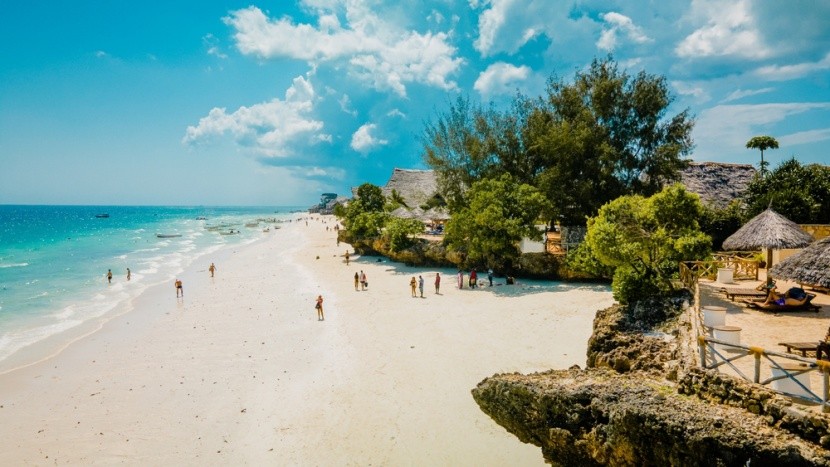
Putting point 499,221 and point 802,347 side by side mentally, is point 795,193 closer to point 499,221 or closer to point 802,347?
point 499,221

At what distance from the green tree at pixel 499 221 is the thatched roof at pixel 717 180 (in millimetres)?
11965

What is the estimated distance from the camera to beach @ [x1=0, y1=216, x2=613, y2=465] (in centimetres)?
991

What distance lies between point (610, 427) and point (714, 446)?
154 centimetres

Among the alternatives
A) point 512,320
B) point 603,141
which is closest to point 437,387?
point 512,320

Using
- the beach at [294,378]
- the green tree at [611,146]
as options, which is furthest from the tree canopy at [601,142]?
the beach at [294,378]

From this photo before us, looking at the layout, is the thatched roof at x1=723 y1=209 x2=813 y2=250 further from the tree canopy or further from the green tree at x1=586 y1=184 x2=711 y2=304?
the tree canopy

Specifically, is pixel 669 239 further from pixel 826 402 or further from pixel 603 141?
pixel 603 141

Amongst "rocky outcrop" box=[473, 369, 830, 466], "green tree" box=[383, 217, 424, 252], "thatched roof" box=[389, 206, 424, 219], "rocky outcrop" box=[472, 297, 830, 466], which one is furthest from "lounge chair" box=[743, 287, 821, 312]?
"thatched roof" box=[389, 206, 424, 219]

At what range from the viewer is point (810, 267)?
10461 mm

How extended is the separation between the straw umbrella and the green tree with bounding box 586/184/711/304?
119 centimetres

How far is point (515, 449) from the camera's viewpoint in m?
9.66

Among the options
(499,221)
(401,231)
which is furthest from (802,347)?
(401,231)

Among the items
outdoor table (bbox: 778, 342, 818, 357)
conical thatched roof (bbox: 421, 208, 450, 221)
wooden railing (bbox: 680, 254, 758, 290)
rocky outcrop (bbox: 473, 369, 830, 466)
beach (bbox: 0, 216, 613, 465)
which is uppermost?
conical thatched roof (bbox: 421, 208, 450, 221)

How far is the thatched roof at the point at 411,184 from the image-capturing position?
146ft
